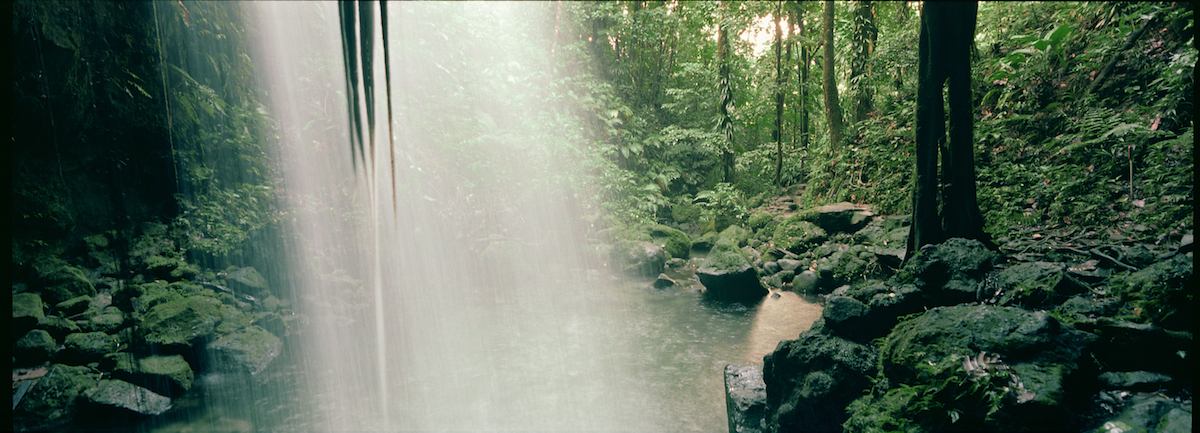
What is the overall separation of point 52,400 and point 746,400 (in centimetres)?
622

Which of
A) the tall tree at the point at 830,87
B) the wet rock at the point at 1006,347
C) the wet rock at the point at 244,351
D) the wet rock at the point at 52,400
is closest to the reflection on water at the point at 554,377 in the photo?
the wet rock at the point at 244,351

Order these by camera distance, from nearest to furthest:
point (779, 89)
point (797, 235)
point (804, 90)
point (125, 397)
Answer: point (125, 397) < point (797, 235) < point (779, 89) < point (804, 90)

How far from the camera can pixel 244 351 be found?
5312 millimetres

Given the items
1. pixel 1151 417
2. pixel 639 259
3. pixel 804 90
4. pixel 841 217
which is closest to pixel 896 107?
pixel 841 217

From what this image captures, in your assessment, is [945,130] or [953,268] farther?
[945,130]

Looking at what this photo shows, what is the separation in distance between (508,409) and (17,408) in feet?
13.7

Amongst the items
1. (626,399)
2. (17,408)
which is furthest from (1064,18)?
(17,408)

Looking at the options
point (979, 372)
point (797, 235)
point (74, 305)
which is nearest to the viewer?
point (979, 372)

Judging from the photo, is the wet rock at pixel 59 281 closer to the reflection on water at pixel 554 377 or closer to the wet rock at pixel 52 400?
the wet rock at pixel 52 400

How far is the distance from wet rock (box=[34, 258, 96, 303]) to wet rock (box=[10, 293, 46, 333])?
0.94 feet

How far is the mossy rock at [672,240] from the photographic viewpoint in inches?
455

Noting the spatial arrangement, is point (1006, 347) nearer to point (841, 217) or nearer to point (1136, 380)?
point (1136, 380)

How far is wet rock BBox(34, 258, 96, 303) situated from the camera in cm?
513

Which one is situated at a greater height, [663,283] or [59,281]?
[59,281]
